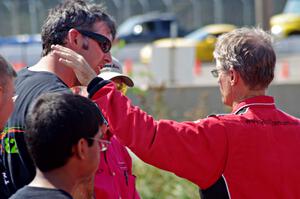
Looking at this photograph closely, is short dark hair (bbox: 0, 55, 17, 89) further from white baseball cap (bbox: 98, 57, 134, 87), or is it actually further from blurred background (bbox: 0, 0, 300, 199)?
blurred background (bbox: 0, 0, 300, 199)

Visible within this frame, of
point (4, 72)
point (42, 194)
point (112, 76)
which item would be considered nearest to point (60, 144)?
point (42, 194)

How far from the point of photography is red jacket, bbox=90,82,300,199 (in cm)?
379

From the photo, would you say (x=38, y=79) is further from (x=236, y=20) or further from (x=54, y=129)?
(x=236, y=20)

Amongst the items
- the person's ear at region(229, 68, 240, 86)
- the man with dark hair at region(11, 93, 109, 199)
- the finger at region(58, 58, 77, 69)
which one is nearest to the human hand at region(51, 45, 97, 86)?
the finger at region(58, 58, 77, 69)

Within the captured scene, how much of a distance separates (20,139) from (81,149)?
2.94 feet

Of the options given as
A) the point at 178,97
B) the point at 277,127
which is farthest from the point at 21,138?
the point at 178,97

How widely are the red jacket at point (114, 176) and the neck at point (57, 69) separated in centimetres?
35

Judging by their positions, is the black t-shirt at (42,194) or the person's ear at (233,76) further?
the person's ear at (233,76)

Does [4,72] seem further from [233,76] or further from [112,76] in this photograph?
[233,76]

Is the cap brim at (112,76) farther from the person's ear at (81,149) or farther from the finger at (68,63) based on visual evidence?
the person's ear at (81,149)

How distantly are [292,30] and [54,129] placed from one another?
3389cm

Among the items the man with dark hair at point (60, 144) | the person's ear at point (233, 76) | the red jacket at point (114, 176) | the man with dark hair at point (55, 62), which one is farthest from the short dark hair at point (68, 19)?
the man with dark hair at point (60, 144)

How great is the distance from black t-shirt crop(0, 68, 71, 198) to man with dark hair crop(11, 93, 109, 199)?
0.74 metres

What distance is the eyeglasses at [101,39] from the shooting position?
421 cm
